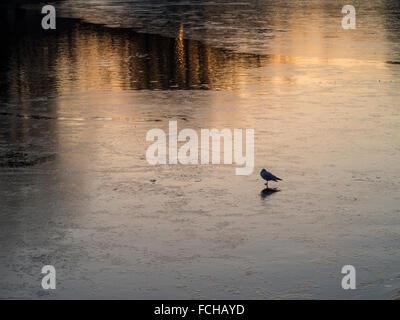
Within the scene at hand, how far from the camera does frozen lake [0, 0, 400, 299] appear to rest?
7.91 metres

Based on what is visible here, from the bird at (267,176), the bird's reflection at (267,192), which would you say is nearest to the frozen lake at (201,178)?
the bird's reflection at (267,192)

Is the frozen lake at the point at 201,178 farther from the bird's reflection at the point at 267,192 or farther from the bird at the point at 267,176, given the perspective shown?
the bird at the point at 267,176

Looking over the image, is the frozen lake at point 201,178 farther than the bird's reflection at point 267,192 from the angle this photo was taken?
No

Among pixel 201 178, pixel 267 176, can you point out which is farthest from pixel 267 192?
pixel 201 178

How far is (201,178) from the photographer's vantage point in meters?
11.2

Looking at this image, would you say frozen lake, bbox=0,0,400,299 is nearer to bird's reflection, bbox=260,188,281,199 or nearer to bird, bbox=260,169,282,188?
bird's reflection, bbox=260,188,281,199

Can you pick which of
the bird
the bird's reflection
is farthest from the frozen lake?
the bird

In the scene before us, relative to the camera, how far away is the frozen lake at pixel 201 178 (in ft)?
26.0

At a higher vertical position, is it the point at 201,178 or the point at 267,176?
the point at 201,178

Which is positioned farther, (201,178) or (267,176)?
(201,178)

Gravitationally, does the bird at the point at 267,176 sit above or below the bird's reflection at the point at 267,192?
above

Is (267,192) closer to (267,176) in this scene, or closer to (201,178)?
(267,176)

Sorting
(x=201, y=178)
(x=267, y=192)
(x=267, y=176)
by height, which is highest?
(x=201, y=178)
